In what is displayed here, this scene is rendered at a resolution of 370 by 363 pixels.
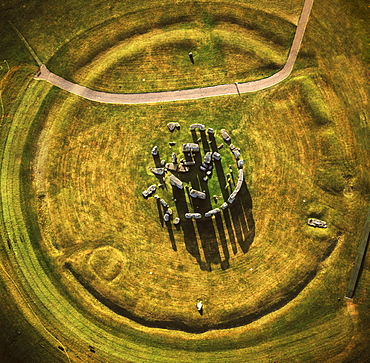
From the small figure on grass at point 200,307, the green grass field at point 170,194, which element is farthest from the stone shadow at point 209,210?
the small figure on grass at point 200,307

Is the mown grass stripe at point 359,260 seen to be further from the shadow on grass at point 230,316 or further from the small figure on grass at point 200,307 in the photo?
the small figure on grass at point 200,307

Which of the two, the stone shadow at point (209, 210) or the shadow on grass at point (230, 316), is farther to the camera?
the stone shadow at point (209, 210)

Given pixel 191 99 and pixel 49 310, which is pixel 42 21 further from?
pixel 49 310

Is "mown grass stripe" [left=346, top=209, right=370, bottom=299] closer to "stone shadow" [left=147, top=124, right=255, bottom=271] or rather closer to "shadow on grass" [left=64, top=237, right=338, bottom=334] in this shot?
"shadow on grass" [left=64, top=237, right=338, bottom=334]

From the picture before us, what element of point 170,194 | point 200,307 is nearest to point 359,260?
point 200,307

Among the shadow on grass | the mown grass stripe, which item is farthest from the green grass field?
the mown grass stripe

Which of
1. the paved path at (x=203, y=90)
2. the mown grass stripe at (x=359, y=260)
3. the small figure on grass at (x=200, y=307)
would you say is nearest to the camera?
the small figure on grass at (x=200, y=307)

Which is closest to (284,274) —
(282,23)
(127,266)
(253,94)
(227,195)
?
(227,195)
